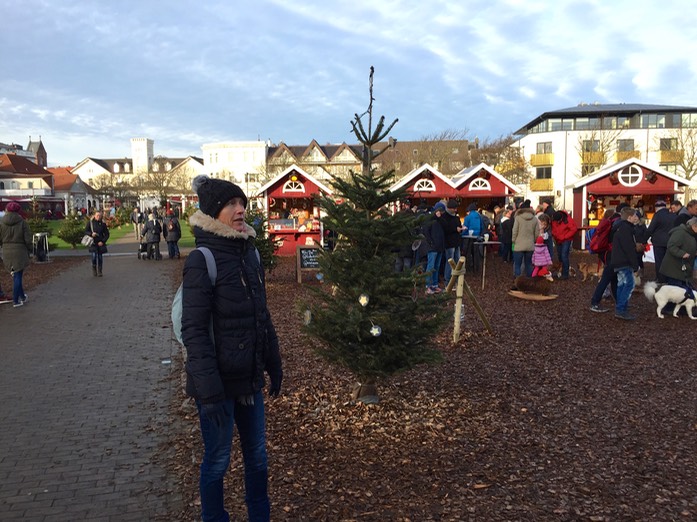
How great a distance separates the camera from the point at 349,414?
487 cm

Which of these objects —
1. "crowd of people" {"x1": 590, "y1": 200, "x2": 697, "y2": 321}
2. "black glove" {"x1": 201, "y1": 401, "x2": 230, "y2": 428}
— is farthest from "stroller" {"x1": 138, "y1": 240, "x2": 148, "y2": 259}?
"black glove" {"x1": 201, "y1": 401, "x2": 230, "y2": 428}

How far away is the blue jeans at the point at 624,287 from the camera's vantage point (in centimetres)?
860

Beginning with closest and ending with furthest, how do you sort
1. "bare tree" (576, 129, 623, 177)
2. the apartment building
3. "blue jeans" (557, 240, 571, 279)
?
"blue jeans" (557, 240, 571, 279) → "bare tree" (576, 129, 623, 177) → the apartment building

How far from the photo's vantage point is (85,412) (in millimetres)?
5246

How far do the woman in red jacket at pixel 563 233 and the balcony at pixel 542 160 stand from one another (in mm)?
50563

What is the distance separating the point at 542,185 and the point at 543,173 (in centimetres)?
175

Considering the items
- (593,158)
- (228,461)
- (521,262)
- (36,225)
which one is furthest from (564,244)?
(593,158)

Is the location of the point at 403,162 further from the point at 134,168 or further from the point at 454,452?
the point at 134,168

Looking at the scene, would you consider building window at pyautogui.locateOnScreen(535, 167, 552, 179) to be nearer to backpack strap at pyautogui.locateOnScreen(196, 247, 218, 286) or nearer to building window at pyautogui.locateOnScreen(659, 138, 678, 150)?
building window at pyautogui.locateOnScreen(659, 138, 678, 150)

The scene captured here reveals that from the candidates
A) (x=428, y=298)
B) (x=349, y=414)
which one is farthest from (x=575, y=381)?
(x=349, y=414)

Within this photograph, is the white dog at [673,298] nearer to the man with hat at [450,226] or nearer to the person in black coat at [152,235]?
the man with hat at [450,226]

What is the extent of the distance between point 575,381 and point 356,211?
3.09 metres

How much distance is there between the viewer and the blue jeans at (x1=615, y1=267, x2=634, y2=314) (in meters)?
8.60

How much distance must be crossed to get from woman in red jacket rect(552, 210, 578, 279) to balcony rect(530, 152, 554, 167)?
50563mm
